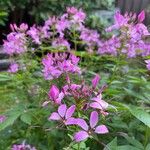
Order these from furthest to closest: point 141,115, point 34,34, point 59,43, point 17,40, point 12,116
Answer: point 59,43
point 34,34
point 17,40
point 12,116
point 141,115

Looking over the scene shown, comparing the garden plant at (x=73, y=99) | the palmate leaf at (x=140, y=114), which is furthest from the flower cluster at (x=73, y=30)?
the palmate leaf at (x=140, y=114)

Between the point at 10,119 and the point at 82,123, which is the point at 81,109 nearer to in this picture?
the point at 82,123

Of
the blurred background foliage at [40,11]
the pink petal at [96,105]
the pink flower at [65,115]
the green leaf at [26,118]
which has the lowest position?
the blurred background foliage at [40,11]

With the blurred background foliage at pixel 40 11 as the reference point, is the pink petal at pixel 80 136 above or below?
above

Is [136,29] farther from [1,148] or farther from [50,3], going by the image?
[50,3]

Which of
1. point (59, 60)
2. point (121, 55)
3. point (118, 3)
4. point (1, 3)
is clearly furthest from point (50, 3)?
point (59, 60)

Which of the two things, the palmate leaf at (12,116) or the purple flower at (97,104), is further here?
the palmate leaf at (12,116)

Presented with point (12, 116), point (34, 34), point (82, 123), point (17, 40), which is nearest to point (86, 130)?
point (82, 123)

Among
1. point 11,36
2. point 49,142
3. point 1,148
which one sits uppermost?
point 11,36

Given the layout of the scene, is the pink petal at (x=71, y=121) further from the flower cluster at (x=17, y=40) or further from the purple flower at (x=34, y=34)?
the purple flower at (x=34, y=34)

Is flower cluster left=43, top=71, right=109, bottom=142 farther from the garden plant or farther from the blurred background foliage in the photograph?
the blurred background foliage

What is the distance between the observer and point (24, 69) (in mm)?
2441

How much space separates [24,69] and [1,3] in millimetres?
4295

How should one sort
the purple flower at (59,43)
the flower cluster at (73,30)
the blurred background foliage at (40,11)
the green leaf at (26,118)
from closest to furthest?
the green leaf at (26,118) < the flower cluster at (73,30) < the purple flower at (59,43) < the blurred background foliage at (40,11)
